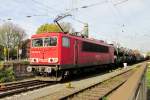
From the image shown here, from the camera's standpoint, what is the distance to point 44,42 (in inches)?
842

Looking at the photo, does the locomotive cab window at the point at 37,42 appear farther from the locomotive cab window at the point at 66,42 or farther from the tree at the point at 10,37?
the tree at the point at 10,37

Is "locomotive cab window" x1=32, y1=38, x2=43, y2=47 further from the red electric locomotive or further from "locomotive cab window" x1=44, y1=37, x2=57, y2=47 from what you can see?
"locomotive cab window" x1=44, y1=37, x2=57, y2=47

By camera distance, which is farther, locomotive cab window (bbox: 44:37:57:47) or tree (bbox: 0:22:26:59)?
tree (bbox: 0:22:26:59)

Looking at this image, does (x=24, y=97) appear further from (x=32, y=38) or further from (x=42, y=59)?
(x=32, y=38)

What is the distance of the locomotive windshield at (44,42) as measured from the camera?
2080 centimetres

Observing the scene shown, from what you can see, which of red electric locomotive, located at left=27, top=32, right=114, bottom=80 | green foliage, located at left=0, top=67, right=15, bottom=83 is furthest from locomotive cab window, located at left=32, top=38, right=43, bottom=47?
green foliage, located at left=0, top=67, right=15, bottom=83

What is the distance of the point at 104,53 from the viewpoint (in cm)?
3359

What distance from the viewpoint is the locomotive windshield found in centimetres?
2080

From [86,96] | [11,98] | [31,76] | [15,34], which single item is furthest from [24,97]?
[15,34]

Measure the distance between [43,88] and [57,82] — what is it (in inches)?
136

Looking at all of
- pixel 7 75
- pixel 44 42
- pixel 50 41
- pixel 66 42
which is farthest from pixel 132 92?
pixel 7 75

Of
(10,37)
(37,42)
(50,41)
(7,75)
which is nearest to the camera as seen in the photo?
(50,41)

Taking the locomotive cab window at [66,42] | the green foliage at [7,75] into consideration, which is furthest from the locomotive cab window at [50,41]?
the green foliage at [7,75]

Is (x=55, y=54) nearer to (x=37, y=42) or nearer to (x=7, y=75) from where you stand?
(x=37, y=42)
